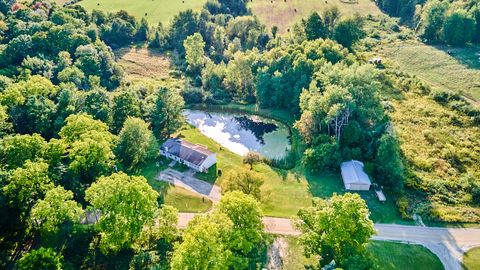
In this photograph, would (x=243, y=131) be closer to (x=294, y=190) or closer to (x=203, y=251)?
(x=294, y=190)

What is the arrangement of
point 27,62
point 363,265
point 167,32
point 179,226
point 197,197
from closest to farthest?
1. point 363,265
2. point 179,226
3. point 197,197
4. point 27,62
5. point 167,32

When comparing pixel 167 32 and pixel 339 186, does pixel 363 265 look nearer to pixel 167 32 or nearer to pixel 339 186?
pixel 339 186

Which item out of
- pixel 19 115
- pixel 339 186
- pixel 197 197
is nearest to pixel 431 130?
pixel 339 186

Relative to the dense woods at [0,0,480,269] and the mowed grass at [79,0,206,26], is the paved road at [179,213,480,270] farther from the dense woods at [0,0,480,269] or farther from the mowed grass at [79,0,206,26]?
the mowed grass at [79,0,206,26]

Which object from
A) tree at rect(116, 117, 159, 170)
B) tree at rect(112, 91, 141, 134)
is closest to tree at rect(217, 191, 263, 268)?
tree at rect(116, 117, 159, 170)

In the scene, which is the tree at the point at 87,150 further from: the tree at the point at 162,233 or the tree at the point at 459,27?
the tree at the point at 459,27

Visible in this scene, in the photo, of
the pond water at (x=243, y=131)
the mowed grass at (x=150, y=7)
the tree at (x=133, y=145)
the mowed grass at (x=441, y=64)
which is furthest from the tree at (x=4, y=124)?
the mowed grass at (x=441, y=64)
